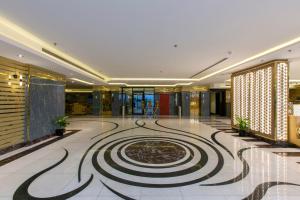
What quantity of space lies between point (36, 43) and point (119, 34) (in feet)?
8.32

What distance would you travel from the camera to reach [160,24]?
4.18m

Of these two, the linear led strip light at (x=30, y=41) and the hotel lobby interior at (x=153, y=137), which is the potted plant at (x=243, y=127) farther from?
the linear led strip light at (x=30, y=41)

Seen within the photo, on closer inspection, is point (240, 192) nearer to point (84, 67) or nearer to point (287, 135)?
point (287, 135)

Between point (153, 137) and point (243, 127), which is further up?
point (243, 127)

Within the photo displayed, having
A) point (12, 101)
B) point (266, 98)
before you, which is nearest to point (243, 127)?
point (266, 98)

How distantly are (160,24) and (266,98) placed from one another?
18.5ft

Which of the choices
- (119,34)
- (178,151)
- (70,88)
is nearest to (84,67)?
(119,34)

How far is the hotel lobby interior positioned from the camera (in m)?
3.44

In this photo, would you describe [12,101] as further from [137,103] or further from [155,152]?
[137,103]

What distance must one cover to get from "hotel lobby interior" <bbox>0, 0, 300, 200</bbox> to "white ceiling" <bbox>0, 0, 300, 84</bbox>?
2 cm

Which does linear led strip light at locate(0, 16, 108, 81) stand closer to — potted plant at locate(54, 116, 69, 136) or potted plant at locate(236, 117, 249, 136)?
potted plant at locate(54, 116, 69, 136)

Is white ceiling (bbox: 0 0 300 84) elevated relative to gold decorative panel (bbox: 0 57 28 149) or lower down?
elevated

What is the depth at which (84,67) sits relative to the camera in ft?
30.2

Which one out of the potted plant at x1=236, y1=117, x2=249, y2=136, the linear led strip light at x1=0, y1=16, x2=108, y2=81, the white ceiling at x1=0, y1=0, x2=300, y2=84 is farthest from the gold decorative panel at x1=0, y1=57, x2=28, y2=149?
the potted plant at x1=236, y1=117, x2=249, y2=136
